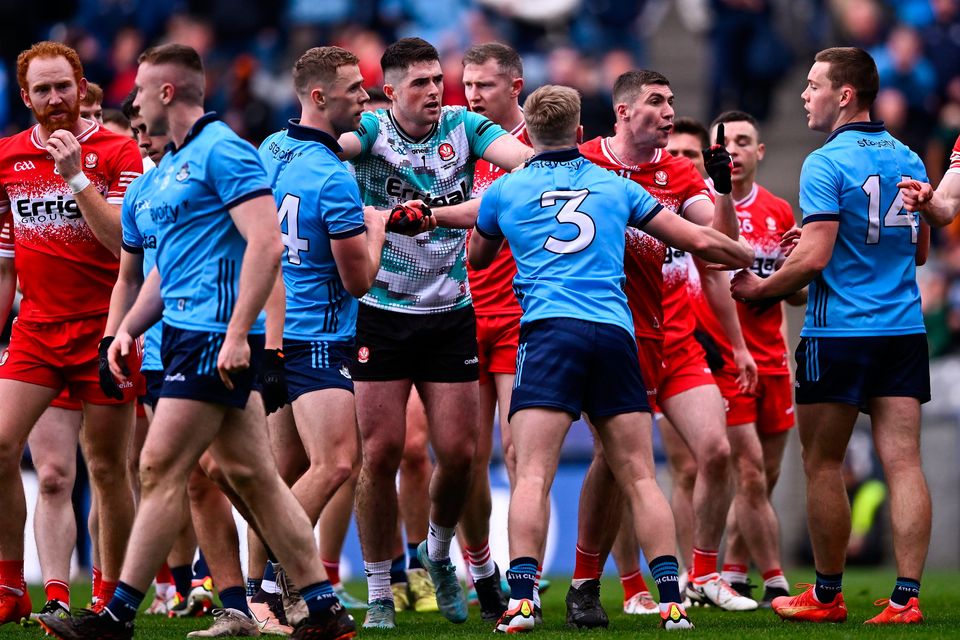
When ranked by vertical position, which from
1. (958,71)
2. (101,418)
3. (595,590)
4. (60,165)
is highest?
(958,71)

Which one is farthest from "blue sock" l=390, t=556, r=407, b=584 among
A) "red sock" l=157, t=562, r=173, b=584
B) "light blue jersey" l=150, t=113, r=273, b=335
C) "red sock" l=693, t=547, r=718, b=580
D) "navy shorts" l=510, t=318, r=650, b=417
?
"light blue jersey" l=150, t=113, r=273, b=335

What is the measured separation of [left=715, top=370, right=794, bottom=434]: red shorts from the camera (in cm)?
958

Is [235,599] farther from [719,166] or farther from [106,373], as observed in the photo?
[719,166]

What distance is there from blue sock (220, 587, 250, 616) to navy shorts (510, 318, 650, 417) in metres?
1.58

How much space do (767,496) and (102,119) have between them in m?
5.16

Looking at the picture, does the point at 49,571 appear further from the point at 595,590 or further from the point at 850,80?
the point at 850,80

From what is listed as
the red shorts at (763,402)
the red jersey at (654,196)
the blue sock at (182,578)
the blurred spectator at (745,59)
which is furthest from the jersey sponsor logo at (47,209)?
the blurred spectator at (745,59)

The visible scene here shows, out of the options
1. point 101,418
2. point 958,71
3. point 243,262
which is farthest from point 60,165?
point 958,71

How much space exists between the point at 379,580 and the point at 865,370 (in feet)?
9.00

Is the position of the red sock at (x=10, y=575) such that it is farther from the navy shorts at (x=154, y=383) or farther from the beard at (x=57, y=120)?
the beard at (x=57, y=120)

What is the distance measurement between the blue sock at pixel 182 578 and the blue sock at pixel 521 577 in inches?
Answer: 128

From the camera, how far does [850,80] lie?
764 centimetres

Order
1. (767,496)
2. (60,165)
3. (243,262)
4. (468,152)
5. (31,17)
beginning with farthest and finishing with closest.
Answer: (31,17), (767,496), (468,152), (60,165), (243,262)

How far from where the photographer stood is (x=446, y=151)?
791 centimetres
